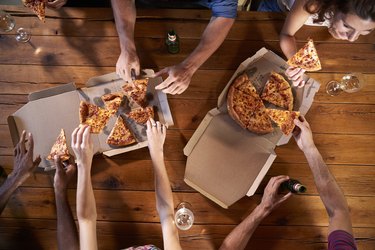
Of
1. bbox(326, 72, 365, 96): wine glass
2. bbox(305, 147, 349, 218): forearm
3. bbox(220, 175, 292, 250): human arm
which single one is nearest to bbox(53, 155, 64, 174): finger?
bbox(220, 175, 292, 250): human arm

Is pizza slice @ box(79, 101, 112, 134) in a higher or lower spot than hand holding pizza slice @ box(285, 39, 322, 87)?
lower

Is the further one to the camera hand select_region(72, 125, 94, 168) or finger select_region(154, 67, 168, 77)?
finger select_region(154, 67, 168, 77)

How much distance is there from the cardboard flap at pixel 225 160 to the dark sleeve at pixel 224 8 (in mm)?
550

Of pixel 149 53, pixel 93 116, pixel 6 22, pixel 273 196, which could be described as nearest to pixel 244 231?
pixel 273 196

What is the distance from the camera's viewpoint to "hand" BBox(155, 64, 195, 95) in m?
1.70

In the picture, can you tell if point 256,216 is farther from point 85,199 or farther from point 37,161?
point 37,161

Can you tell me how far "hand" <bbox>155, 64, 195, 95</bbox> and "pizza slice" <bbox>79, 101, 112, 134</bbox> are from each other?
334 mm

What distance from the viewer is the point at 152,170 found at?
177 centimetres

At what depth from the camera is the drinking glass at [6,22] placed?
1.86 metres

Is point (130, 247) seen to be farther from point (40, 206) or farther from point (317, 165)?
point (317, 165)

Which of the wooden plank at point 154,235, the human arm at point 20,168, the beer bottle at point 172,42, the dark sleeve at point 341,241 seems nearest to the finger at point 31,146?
the human arm at point 20,168

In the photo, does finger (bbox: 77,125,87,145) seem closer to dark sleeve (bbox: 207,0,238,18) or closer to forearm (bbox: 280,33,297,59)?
dark sleeve (bbox: 207,0,238,18)

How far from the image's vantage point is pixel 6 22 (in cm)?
186

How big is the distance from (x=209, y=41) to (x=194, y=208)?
2.99 ft
